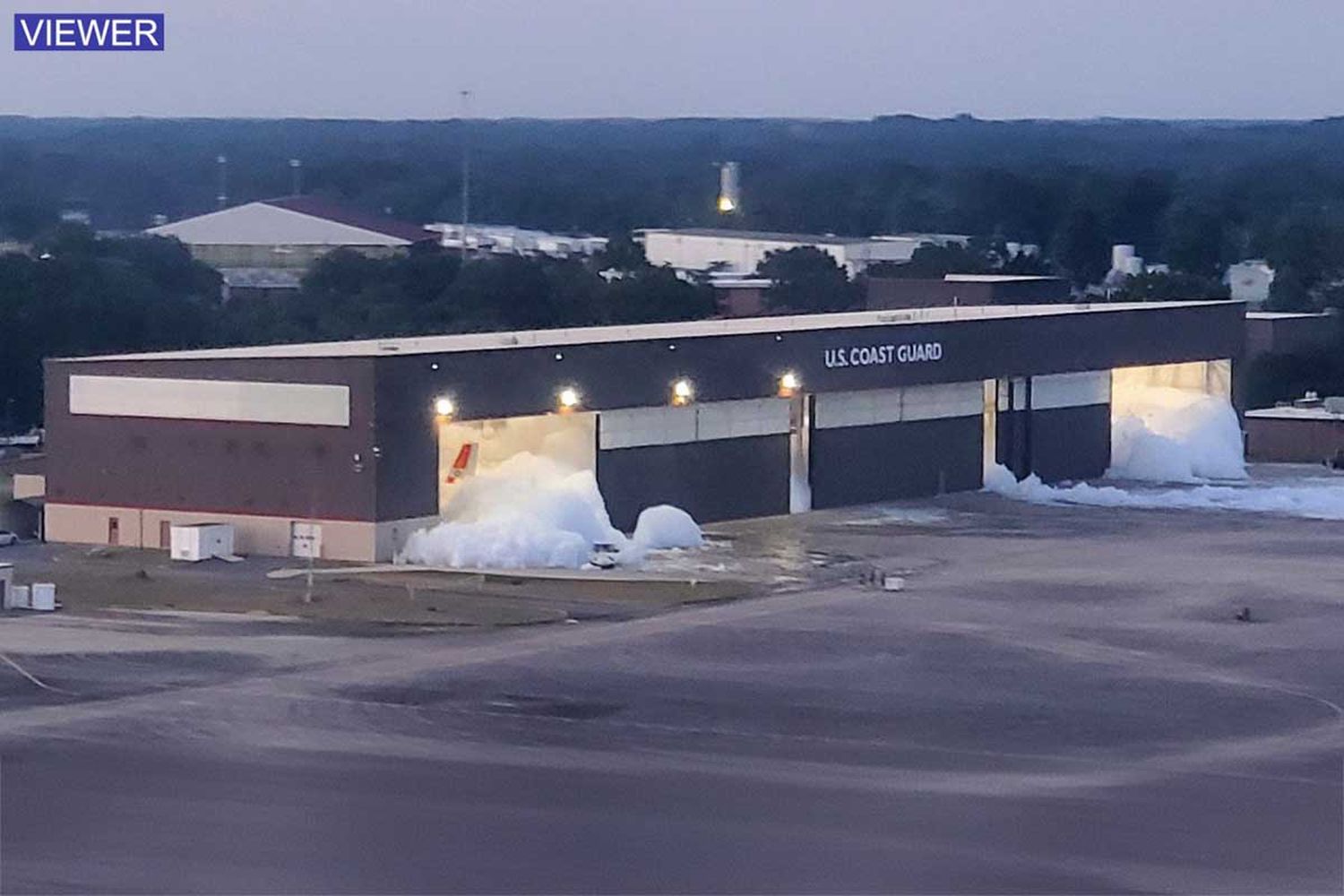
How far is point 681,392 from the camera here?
39219 millimetres

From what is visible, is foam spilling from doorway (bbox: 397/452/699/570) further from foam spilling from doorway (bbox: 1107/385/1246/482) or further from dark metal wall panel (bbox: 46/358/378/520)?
foam spilling from doorway (bbox: 1107/385/1246/482)

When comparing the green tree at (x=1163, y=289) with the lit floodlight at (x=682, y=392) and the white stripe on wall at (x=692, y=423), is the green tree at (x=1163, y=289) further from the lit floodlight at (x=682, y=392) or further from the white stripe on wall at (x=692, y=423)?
the lit floodlight at (x=682, y=392)

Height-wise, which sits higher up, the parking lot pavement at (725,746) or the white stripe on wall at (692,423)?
the white stripe on wall at (692,423)

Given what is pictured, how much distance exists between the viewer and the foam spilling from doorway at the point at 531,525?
112 ft

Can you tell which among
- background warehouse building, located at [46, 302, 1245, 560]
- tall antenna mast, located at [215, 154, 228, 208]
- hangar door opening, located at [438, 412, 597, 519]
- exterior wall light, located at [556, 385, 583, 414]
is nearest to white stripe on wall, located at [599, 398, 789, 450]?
background warehouse building, located at [46, 302, 1245, 560]

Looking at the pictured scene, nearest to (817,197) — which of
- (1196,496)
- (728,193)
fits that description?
(728,193)

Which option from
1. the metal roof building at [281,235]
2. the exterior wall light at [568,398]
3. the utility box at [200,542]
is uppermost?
the metal roof building at [281,235]

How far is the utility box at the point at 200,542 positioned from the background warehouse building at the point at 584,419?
0.53 metres

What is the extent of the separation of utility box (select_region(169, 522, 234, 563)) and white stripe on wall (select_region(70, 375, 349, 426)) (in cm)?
152

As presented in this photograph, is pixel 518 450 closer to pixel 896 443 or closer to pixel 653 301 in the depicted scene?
pixel 896 443

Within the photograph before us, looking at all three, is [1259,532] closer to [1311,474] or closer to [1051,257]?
[1311,474]

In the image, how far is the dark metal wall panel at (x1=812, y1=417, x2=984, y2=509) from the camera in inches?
1661

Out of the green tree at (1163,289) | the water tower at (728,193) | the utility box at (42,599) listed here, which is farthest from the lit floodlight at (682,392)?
the water tower at (728,193)

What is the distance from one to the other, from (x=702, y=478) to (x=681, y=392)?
137 cm
